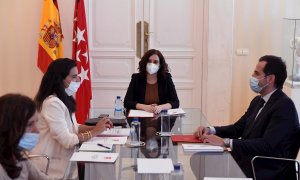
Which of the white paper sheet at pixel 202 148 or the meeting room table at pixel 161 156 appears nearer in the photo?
the meeting room table at pixel 161 156

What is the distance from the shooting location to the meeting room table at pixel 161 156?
2232mm

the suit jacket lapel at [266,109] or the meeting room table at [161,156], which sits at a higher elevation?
the suit jacket lapel at [266,109]

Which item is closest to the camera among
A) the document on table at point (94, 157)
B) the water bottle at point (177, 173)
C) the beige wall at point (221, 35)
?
the water bottle at point (177, 173)

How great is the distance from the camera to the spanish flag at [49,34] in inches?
201

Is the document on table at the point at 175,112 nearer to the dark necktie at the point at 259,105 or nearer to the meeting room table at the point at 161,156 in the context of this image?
the meeting room table at the point at 161,156

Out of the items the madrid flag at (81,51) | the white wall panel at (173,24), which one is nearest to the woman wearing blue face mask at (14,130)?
the madrid flag at (81,51)

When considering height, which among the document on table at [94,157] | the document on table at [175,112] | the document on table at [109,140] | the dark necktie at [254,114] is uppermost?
the dark necktie at [254,114]

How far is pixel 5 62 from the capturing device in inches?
217

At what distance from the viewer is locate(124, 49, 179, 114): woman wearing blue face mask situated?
13.4 ft

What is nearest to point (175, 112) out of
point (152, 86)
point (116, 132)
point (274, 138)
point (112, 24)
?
point (152, 86)

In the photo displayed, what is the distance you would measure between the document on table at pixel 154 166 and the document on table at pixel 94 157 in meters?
0.15

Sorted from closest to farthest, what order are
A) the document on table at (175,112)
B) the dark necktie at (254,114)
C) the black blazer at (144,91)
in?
the dark necktie at (254,114) → the document on table at (175,112) → the black blazer at (144,91)

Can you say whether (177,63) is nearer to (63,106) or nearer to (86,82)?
(86,82)

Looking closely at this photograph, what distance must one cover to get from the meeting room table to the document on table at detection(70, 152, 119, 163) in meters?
0.03
